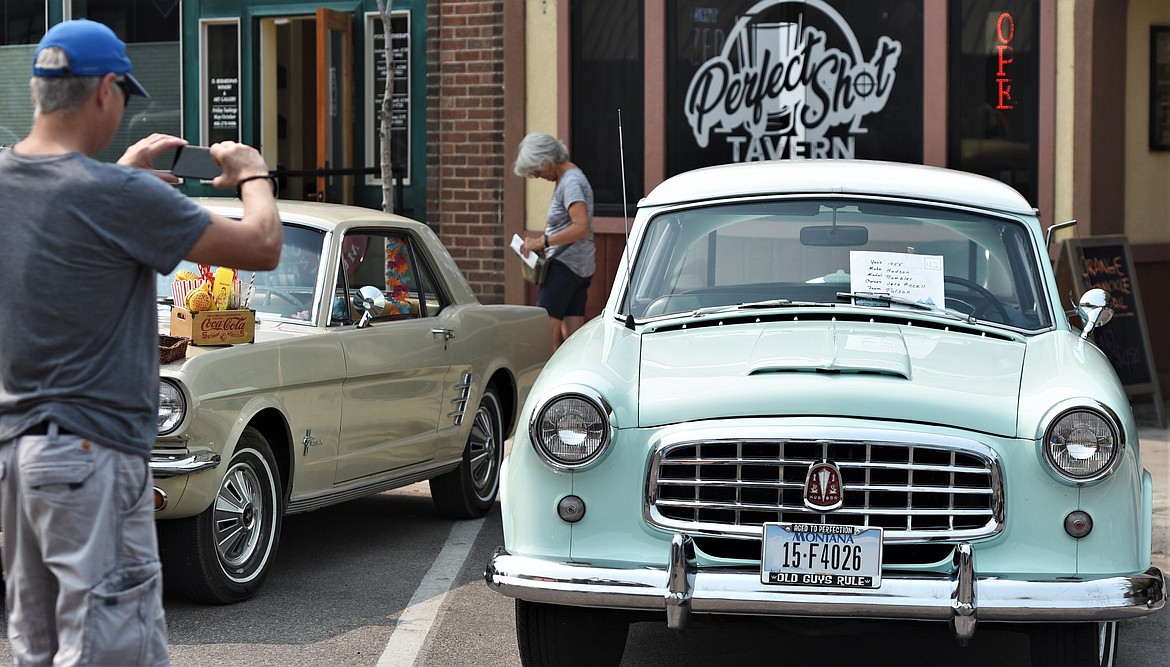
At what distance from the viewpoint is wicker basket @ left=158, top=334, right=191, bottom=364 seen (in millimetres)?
5866

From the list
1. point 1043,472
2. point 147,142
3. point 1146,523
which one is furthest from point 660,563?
point 147,142

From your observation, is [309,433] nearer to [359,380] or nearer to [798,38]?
[359,380]

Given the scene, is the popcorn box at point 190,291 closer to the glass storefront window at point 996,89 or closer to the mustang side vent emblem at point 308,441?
the mustang side vent emblem at point 308,441

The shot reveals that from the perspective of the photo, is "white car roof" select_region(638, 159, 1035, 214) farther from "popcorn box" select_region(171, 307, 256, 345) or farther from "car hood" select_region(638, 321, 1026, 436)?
"popcorn box" select_region(171, 307, 256, 345)

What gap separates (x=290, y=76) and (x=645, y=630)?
368 inches

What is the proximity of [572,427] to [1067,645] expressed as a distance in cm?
155

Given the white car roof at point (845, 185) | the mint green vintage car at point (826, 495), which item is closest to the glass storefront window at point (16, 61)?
the white car roof at point (845, 185)

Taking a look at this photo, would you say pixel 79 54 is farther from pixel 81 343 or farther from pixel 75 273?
pixel 81 343

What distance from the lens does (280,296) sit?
22.8ft

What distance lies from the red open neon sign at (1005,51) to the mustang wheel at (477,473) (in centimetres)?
560

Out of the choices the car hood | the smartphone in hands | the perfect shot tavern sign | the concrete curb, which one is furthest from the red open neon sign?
the smartphone in hands

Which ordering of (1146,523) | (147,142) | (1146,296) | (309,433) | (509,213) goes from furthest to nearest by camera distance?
(509,213) < (1146,296) < (309,433) < (1146,523) < (147,142)

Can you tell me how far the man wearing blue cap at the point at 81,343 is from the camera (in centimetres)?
328

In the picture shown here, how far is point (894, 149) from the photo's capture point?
12297 millimetres
